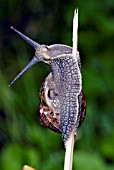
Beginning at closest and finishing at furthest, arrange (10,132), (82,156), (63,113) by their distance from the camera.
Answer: (63,113) → (82,156) → (10,132)

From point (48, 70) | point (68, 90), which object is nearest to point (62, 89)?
point (68, 90)

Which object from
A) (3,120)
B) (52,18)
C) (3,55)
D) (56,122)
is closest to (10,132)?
(3,120)

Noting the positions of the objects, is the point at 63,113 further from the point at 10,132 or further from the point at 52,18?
the point at 52,18

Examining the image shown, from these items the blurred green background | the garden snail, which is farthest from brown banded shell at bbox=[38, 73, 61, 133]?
the blurred green background

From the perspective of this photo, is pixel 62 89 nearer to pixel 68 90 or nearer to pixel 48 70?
pixel 68 90

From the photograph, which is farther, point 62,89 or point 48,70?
point 48,70

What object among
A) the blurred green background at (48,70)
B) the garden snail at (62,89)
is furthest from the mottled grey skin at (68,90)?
the blurred green background at (48,70)
